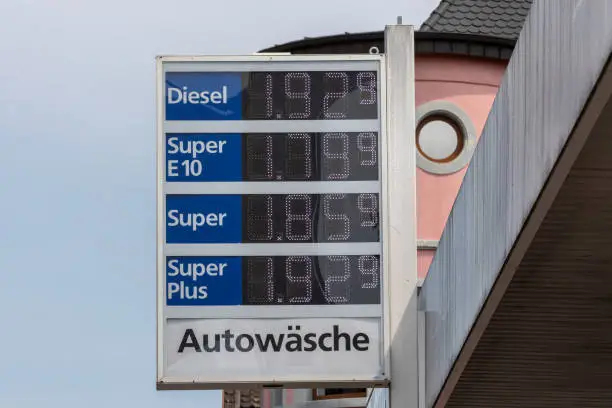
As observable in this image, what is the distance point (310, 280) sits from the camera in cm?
1420

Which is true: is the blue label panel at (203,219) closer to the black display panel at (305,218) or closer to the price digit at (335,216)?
the black display panel at (305,218)

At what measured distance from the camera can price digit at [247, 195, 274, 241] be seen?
46.8 feet

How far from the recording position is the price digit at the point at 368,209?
47.1ft

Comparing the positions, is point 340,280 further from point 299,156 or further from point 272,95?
point 272,95

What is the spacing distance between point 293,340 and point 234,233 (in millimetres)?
898

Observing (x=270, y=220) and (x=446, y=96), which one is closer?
(x=270, y=220)

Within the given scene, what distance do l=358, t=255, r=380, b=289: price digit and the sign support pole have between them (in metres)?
0.12

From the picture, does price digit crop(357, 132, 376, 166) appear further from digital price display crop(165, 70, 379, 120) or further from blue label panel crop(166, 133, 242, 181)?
blue label panel crop(166, 133, 242, 181)

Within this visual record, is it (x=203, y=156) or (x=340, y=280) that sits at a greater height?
(x=203, y=156)

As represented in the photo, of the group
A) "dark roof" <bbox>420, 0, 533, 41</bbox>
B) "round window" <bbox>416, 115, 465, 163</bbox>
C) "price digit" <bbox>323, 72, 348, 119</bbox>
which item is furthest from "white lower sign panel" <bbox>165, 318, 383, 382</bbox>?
"dark roof" <bbox>420, 0, 533, 41</bbox>

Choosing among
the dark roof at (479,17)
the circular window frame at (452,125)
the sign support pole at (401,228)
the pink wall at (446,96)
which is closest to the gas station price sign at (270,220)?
the sign support pole at (401,228)

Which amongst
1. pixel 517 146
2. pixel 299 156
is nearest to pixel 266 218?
pixel 299 156

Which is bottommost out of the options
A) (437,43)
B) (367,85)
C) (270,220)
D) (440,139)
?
(270,220)

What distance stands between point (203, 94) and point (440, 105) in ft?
49.3
